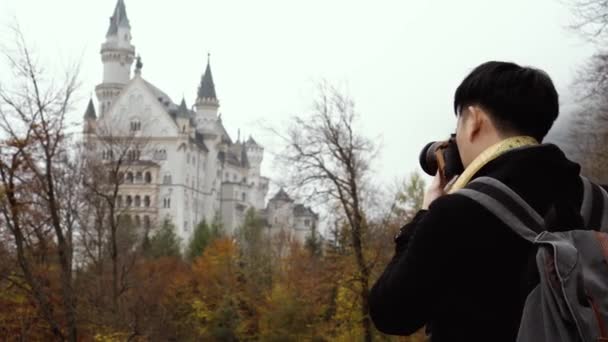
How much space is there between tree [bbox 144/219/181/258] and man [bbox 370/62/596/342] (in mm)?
50730

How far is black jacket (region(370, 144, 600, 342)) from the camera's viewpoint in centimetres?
214

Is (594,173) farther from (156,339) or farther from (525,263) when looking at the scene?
(525,263)

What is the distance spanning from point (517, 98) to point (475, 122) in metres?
0.15

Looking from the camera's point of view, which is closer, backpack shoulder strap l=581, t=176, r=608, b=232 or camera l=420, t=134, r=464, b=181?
backpack shoulder strap l=581, t=176, r=608, b=232

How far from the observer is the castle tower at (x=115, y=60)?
100000 millimetres

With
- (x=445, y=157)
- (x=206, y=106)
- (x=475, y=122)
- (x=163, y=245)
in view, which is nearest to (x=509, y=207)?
(x=475, y=122)

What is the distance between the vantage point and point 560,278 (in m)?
1.92

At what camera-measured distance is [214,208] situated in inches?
3967

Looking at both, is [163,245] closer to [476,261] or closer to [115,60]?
[115,60]

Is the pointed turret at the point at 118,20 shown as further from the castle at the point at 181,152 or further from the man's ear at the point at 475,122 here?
the man's ear at the point at 475,122

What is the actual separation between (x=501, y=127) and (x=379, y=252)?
18615mm

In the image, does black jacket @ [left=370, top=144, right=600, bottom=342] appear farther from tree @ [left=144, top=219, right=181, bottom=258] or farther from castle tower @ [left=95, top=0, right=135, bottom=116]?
castle tower @ [left=95, top=0, right=135, bottom=116]

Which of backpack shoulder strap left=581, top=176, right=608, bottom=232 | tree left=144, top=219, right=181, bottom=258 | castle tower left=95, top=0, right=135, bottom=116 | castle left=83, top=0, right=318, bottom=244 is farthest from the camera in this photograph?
castle tower left=95, top=0, right=135, bottom=116

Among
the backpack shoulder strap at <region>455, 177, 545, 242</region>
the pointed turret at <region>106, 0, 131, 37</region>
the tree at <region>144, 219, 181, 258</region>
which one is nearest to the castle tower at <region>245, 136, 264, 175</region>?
the pointed turret at <region>106, 0, 131, 37</region>
